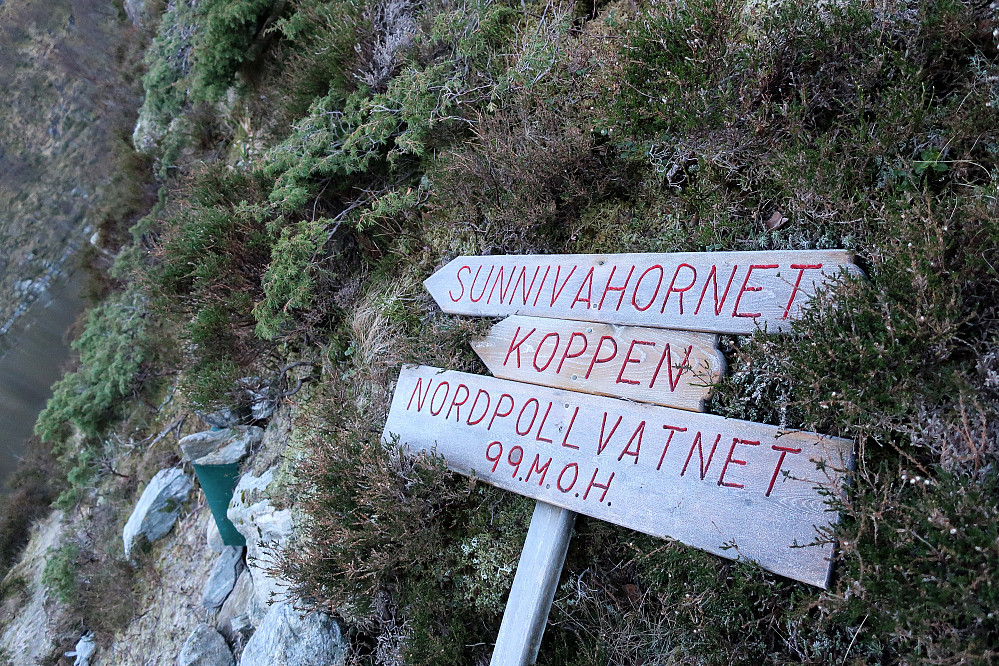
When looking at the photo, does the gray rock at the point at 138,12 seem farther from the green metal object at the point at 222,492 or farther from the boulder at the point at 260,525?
the boulder at the point at 260,525

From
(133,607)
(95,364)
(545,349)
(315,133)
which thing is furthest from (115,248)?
(545,349)

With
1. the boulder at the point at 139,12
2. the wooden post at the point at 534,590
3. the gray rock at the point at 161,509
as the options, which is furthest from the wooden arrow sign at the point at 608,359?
the boulder at the point at 139,12

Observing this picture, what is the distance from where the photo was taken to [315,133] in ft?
14.6

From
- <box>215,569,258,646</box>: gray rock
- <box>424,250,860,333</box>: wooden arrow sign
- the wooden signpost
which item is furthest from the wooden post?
<box>215,569,258,646</box>: gray rock

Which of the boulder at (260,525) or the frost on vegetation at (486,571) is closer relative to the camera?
the frost on vegetation at (486,571)

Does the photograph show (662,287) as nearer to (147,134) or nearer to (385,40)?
(385,40)

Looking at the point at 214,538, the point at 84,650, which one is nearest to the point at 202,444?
the point at 214,538

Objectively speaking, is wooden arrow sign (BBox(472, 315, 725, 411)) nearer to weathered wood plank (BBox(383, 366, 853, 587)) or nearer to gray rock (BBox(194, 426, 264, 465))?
weathered wood plank (BBox(383, 366, 853, 587))

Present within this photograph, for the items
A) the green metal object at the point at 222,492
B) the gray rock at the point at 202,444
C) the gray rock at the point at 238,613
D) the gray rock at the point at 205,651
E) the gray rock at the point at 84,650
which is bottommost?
the gray rock at the point at 84,650

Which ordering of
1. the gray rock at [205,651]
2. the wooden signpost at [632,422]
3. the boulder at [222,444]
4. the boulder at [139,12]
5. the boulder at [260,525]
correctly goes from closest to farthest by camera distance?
the wooden signpost at [632,422], the boulder at [260,525], the gray rock at [205,651], the boulder at [222,444], the boulder at [139,12]

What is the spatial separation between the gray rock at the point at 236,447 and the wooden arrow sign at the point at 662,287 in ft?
8.84

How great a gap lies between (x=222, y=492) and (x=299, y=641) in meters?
1.94

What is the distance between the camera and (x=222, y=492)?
473cm

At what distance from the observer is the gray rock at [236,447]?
474cm
